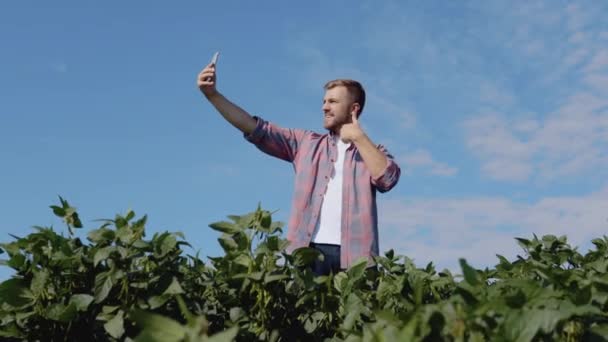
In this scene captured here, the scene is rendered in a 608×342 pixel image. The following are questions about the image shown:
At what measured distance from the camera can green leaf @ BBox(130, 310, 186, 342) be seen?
5.69ft

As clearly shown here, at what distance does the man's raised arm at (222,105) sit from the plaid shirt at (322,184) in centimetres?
7

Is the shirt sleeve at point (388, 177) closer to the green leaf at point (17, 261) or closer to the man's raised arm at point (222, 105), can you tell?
the man's raised arm at point (222, 105)

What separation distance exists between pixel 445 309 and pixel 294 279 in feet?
5.19

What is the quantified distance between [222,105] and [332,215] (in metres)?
1.13

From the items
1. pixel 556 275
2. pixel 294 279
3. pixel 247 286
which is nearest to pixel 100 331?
pixel 247 286

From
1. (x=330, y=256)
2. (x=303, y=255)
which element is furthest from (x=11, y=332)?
(x=330, y=256)

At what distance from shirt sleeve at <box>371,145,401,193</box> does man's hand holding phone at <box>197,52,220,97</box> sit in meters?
1.32

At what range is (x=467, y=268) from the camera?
228 cm

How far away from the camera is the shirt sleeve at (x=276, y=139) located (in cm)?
A: 544

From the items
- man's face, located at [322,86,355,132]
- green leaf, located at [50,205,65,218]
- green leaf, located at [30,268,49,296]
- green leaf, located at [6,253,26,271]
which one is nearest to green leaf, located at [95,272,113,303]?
green leaf, located at [30,268,49,296]

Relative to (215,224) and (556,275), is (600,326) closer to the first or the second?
(556,275)

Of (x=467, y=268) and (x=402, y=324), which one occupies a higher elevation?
(x=467, y=268)

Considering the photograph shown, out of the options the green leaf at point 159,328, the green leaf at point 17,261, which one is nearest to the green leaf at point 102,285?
the green leaf at point 17,261

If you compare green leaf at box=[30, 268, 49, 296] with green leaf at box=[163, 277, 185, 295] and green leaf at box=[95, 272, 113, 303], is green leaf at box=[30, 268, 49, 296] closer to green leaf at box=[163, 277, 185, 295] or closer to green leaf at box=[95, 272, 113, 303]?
green leaf at box=[95, 272, 113, 303]
